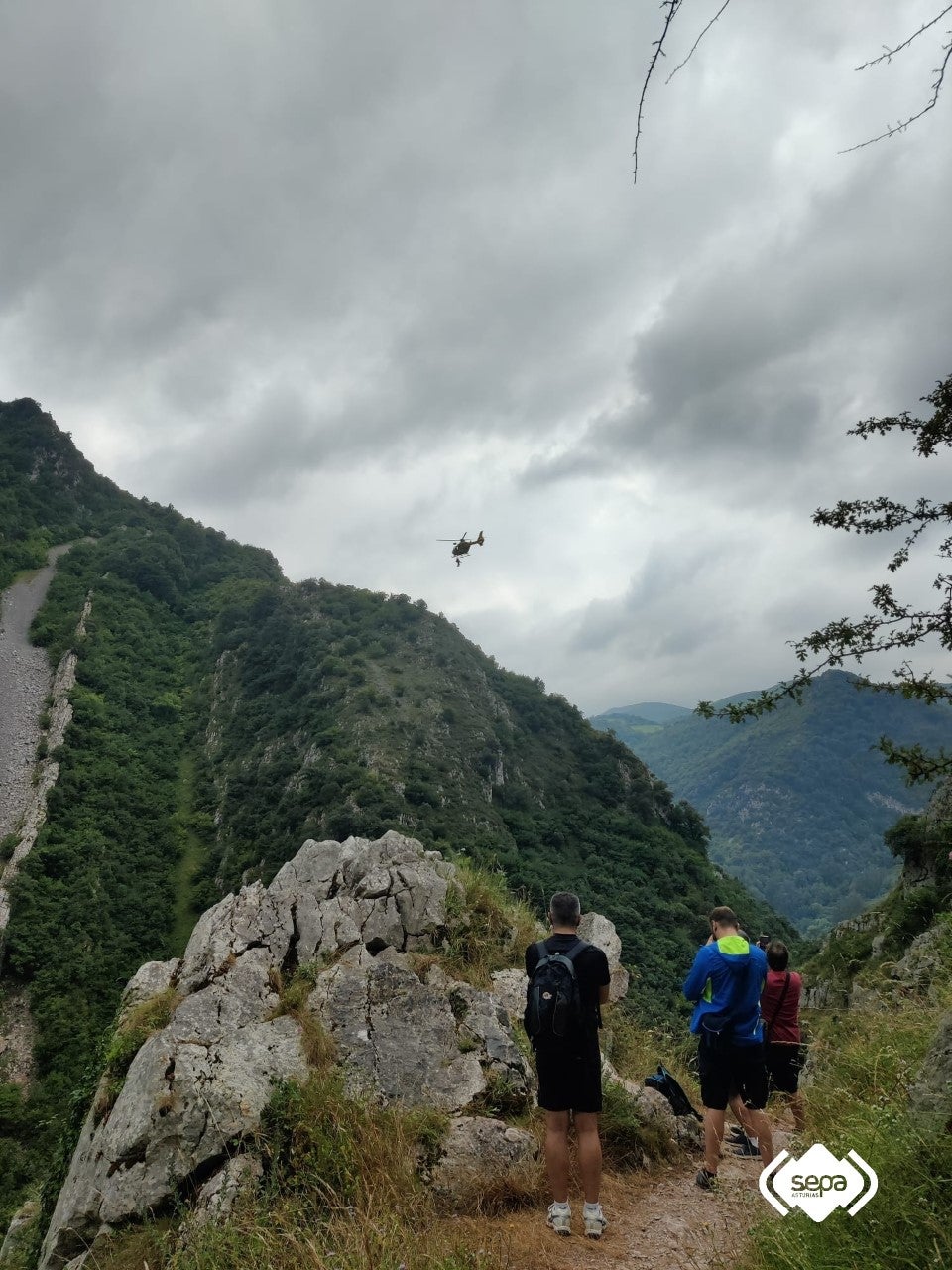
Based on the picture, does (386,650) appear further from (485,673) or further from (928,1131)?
(928,1131)

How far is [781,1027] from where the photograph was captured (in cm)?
593

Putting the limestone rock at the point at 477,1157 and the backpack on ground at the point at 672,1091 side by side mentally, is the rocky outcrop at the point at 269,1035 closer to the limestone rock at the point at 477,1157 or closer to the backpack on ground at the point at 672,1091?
the limestone rock at the point at 477,1157

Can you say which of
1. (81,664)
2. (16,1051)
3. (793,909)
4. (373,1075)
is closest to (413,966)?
(373,1075)

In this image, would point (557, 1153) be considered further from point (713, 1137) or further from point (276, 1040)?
point (276, 1040)

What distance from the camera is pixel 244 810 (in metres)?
57.9

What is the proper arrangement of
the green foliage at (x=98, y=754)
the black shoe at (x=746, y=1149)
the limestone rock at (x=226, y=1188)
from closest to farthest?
the limestone rock at (x=226, y=1188) < the black shoe at (x=746, y=1149) < the green foliage at (x=98, y=754)

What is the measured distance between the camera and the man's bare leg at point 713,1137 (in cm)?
500

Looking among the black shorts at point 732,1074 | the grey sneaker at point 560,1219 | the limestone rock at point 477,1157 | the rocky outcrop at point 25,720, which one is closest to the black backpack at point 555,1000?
the grey sneaker at point 560,1219

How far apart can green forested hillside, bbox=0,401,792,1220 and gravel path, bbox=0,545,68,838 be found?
262cm

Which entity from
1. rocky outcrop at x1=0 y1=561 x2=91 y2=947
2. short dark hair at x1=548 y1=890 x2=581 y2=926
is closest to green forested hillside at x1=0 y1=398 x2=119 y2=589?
rocky outcrop at x1=0 y1=561 x2=91 y2=947

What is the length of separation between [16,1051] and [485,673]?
206 ft

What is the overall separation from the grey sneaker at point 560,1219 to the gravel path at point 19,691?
57.2 meters

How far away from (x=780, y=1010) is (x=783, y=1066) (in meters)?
0.46

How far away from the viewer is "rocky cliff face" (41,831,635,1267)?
4.92m
